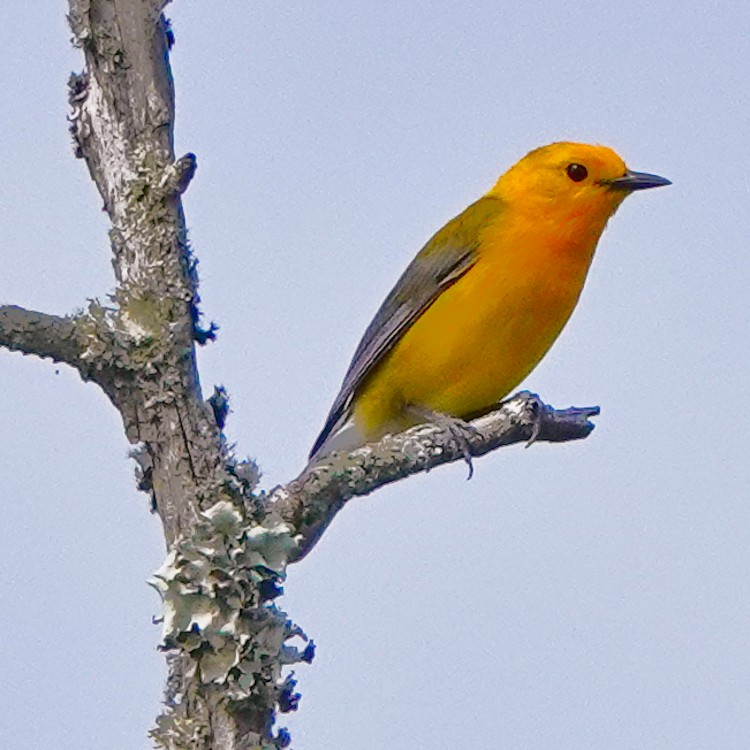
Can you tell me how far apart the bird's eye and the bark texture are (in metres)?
3.33

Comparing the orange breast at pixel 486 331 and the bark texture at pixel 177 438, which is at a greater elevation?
the orange breast at pixel 486 331

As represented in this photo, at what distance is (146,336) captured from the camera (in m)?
3.29

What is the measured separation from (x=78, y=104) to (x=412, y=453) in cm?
125

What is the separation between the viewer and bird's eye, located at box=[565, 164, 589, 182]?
677cm

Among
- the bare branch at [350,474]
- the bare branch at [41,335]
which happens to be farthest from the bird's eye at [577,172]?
the bare branch at [41,335]

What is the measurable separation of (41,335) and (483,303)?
318cm

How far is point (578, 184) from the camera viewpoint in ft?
22.1

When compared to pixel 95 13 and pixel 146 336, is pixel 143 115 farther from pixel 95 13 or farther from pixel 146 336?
pixel 146 336

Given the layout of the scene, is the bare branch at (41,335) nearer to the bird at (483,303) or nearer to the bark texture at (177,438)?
the bark texture at (177,438)

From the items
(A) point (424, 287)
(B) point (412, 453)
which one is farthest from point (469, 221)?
(B) point (412, 453)

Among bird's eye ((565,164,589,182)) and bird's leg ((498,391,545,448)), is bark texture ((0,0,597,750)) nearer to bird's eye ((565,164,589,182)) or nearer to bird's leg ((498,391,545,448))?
bird's leg ((498,391,545,448))

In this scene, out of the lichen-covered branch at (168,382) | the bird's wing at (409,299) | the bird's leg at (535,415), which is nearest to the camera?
the lichen-covered branch at (168,382)

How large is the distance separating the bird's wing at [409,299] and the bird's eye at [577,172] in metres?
0.40

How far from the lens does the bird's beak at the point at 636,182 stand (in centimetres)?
668
